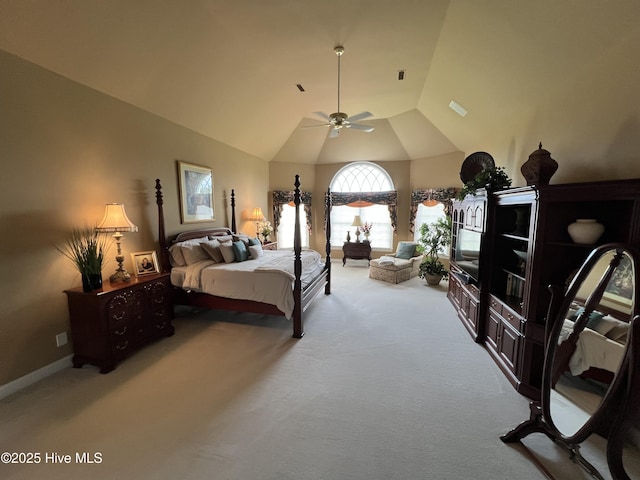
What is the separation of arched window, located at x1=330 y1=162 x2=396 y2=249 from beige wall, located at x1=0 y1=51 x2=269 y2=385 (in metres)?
5.53

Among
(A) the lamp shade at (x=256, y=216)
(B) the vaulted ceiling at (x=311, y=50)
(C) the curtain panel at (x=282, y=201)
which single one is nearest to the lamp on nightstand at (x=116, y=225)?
(B) the vaulted ceiling at (x=311, y=50)

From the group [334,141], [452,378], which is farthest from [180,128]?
[452,378]

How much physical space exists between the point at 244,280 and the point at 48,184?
2.28m

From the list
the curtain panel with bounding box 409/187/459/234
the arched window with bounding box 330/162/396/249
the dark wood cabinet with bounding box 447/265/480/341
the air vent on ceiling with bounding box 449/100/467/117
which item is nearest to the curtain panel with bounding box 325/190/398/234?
the arched window with bounding box 330/162/396/249

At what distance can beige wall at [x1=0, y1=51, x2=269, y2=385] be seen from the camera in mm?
2389

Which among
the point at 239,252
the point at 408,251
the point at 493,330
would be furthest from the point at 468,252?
the point at 239,252

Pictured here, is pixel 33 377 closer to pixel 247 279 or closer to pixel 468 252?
pixel 247 279

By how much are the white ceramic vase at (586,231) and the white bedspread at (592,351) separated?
0.89 meters

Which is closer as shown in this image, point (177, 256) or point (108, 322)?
point (108, 322)

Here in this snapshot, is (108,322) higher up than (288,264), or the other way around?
(288,264)

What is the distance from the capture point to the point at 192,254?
13.3 feet

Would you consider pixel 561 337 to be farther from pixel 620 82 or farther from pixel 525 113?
pixel 525 113

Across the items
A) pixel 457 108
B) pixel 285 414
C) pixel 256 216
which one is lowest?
pixel 285 414

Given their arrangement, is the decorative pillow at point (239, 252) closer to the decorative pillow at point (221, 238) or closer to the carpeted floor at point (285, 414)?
the decorative pillow at point (221, 238)
